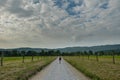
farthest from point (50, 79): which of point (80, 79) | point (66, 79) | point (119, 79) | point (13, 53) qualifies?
point (13, 53)

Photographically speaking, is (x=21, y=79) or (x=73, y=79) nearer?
(x=21, y=79)

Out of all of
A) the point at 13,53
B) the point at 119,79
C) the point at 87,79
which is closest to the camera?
the point at 119,79

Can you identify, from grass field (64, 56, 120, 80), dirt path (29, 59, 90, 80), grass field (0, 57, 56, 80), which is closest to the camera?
grass field (64, 56, 120, 80)

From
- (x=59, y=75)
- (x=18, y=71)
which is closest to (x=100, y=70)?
(x=59, y=75)

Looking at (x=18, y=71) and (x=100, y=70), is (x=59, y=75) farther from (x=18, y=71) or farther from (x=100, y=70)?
(x=100, y=70)

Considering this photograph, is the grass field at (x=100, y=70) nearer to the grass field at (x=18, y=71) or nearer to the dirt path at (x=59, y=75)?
the dirt path at (x=59, y=75)

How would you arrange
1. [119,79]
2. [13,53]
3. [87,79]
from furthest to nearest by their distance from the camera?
[13,53], [87,79], [119,79]

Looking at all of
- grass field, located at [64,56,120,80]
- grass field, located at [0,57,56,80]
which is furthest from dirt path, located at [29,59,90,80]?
grass field, located at [0,57,56,80]

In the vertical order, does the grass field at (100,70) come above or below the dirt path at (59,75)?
above

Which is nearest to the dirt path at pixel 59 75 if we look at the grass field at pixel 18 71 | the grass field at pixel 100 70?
the grass field at pixel 100 70

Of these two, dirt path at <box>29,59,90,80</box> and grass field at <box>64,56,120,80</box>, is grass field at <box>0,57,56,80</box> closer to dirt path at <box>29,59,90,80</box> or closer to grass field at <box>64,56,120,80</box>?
dirt path at <box>29,59,90,80</box>

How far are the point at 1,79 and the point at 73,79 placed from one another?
5.63m

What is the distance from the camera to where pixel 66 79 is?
1850 cm

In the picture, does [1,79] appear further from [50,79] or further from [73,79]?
[73,79]
